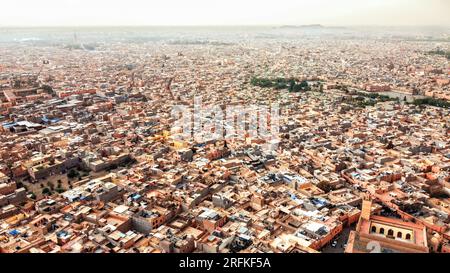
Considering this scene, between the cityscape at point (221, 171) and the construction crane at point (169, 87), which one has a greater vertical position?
the construction crane at point (169, 87)

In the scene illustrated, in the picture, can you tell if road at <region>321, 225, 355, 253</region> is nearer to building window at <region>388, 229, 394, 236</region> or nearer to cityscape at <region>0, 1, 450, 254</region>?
cityscape at <region>0, 1, 450, 254</region>

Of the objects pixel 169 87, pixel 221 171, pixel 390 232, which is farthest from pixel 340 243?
pixel 169 87

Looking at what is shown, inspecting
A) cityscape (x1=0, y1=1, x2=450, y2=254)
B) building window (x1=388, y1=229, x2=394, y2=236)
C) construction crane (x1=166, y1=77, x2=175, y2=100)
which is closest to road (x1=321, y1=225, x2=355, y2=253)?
cityscape (x1=0, y1=1, x2=450, y2=254)

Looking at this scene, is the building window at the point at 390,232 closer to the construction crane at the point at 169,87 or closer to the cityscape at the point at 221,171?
the cityscape at the point at 221,171

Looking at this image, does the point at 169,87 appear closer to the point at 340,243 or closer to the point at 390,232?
the point at 340,243

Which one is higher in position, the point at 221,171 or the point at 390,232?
the point at 390,232

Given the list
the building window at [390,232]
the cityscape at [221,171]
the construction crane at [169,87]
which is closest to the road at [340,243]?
the cityscape at [221,171]
